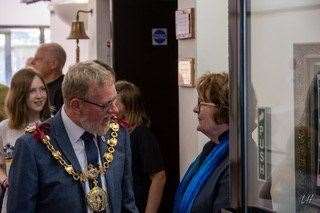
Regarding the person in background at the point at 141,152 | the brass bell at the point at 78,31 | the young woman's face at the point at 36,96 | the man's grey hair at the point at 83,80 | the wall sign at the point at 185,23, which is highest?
the brass bell at the point at 78,31

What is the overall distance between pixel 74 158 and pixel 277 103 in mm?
789

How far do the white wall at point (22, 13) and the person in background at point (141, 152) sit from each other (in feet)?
26.1

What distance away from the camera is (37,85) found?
12.4ft

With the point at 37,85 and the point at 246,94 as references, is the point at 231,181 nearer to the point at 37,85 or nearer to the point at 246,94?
the point at 246,94

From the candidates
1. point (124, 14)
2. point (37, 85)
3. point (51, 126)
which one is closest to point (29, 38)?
point (124, 14)

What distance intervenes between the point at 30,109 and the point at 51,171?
1.42 m

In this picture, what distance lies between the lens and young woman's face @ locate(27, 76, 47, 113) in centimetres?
370

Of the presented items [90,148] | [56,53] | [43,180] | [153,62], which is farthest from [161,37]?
[43,180]

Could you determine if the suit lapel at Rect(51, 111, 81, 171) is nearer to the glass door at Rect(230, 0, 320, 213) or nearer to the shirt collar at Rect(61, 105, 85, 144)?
the shirt collar at Rect(61, 105, 85, 144)

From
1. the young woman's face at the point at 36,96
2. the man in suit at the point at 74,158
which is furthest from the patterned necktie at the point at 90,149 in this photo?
the young woman's face at the point at 36,96

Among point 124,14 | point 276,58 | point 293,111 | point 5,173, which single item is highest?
point 124,14

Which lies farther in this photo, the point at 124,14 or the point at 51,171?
the point at 124,14

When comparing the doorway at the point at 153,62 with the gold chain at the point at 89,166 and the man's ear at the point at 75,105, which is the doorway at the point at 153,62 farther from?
the man's ear at the point at 75,105

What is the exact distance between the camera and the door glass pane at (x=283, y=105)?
208 cm
